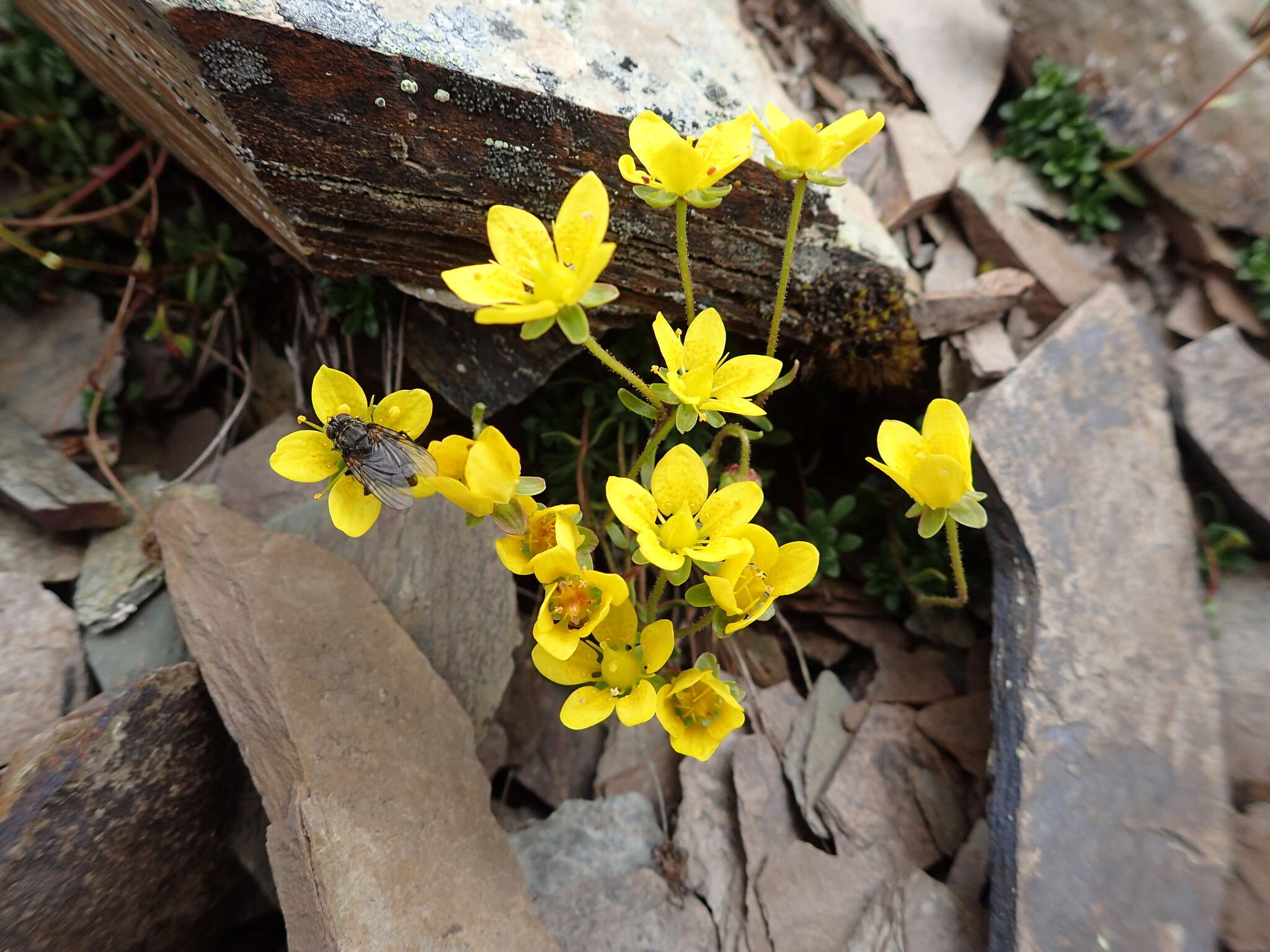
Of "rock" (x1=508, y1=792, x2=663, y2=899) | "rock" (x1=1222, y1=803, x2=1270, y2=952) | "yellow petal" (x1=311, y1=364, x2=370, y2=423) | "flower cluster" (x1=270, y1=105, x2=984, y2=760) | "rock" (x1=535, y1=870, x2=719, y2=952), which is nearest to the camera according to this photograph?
"flower cluster" (x1=270, y1=105, x2=984, y2=760)

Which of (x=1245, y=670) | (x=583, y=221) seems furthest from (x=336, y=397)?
(x=1245, y=670)

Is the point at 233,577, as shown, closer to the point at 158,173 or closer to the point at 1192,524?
the point at 158,173

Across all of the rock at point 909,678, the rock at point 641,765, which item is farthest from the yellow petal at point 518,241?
the rock at point 909,678

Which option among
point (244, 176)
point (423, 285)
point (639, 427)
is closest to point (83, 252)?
point (244, 176)

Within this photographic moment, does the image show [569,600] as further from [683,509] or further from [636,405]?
[636,405]

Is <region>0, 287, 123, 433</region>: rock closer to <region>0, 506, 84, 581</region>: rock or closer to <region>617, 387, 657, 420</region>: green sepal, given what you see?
<region>0, 506, 84, 581</region>: rock

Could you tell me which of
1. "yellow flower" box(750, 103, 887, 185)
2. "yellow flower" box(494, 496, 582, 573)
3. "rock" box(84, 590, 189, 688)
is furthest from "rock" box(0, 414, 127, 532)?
"yellow flower" box(750, 103, 887, 185)
